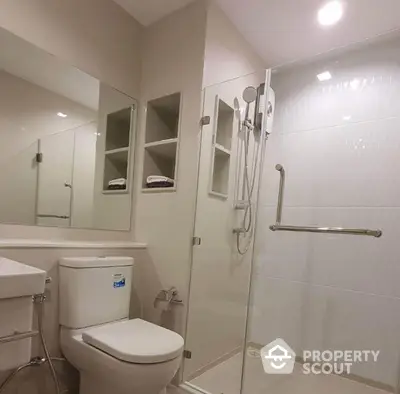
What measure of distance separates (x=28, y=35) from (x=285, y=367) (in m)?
2.57

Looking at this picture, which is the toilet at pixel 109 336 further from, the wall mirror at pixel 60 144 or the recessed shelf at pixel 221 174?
the recessed shelf at pixel 221 174

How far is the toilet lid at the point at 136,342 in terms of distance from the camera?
3.89 feet

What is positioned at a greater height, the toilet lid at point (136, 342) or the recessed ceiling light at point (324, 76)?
the recessed ceiling light at point (324, 76)

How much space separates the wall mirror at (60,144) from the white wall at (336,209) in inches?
42.9

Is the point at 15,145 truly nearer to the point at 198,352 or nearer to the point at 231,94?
the point at 231,94

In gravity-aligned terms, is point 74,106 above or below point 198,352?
above

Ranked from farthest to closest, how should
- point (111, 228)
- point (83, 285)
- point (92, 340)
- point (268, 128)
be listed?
point (268, 128) < point (111, 228) < point (83, 285) < point (92, 340)

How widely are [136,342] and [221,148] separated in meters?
1.28

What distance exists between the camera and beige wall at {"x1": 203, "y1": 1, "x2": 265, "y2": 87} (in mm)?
1845

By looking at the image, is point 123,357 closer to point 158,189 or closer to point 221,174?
point 158,189

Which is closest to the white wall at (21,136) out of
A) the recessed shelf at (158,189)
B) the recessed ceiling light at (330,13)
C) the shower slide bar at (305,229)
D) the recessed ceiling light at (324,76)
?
the recessed shelf at (158,189)

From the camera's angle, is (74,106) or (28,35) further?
(74,106)

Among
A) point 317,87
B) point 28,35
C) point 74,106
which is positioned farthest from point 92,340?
point 317,87

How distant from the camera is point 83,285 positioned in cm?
146
